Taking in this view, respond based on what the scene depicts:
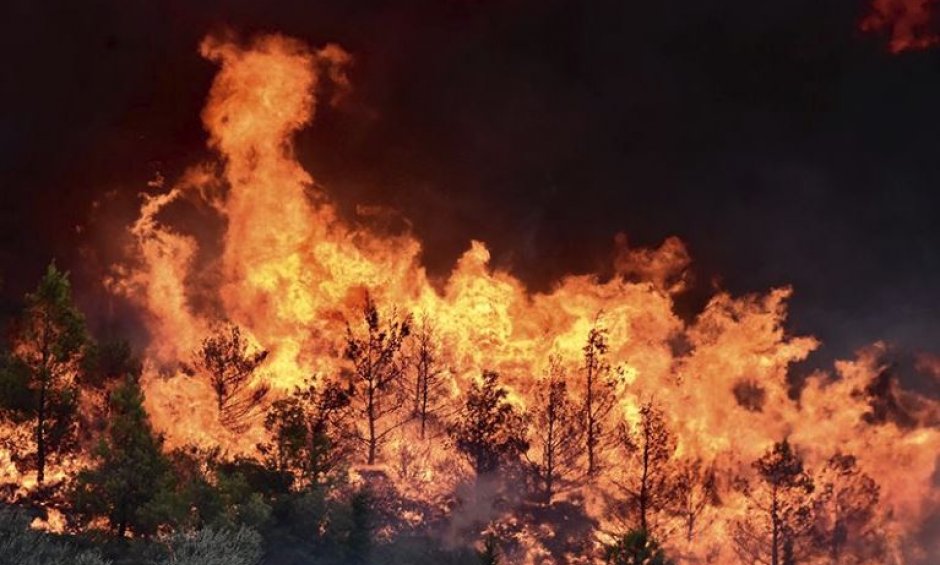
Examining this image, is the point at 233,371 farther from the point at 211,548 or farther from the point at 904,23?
the point at 904,23

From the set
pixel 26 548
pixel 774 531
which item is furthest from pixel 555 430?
pixel 26 548

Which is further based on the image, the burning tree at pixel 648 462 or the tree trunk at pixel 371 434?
the tree trunk at pixel 371 434

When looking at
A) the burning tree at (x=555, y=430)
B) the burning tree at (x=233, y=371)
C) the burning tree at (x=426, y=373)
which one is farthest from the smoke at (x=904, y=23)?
the burning tree at (x=233, y=371)

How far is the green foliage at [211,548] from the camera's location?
28.4 meters

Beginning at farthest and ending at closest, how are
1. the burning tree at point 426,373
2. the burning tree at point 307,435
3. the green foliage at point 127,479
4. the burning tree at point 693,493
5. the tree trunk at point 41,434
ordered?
the burning tree at point 426,373 → the burning tree at point 693,493 → the burning tree at point 307,435 → the tree trunk at point 41,434 → the green foliage at point 127,479

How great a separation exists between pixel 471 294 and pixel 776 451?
69.7 feet

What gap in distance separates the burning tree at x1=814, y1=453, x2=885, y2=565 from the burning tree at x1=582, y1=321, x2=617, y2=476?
13848 millimetres

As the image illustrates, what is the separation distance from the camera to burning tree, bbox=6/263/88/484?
38812mm

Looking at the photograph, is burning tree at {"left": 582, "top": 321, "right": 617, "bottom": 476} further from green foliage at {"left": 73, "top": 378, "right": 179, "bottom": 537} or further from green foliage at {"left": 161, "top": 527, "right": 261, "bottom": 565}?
green foliage at {"left": 73, "top": 378, "right": 179, "bottom": 537}

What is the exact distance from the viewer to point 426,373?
51781 mm

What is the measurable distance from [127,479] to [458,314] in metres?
24.7

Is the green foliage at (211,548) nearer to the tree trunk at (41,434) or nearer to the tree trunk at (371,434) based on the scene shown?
the tree trunk at (41,434)

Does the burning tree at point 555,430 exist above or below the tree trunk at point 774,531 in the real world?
above

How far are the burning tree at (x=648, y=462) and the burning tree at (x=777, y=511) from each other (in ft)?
16.4
